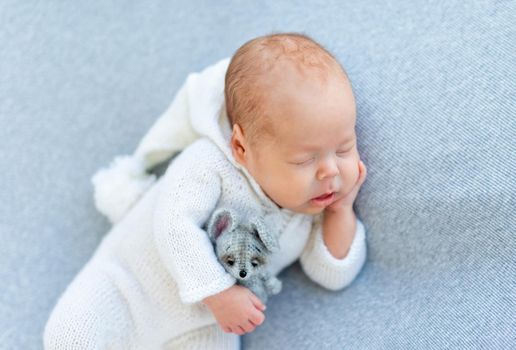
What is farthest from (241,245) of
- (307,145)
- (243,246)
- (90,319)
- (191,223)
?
(90,319)

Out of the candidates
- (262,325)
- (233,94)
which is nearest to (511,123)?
(233,94)

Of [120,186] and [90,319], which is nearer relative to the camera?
[90,319]

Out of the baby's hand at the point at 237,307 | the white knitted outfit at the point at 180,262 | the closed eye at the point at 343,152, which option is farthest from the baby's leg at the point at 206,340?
the closed eye at the point at 343,152

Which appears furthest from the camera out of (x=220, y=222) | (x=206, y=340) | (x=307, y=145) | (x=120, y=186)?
(x=120, y=186)

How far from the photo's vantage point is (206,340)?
1.24m

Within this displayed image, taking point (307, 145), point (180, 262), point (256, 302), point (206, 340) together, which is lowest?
point (206, 340)

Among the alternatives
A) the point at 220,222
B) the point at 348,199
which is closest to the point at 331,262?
the point at 348,199

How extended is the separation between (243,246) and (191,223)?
11 centimetres

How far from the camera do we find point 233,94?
110cm

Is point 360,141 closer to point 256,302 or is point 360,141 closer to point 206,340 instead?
point 256,302

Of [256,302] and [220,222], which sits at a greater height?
[220,222]

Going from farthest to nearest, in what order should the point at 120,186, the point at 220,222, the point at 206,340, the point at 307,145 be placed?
1. the point at 120,186
2. the point at 206,340
3. the point at 220,222
4. the point at 307,145

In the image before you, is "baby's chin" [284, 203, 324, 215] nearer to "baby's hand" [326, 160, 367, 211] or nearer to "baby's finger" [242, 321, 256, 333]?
"baby's hand" [326, 160, 367, 211]

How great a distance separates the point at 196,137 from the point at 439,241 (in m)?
0.54
